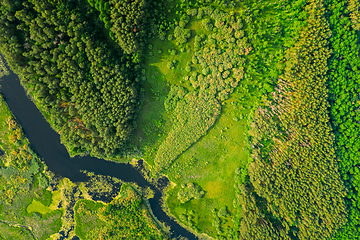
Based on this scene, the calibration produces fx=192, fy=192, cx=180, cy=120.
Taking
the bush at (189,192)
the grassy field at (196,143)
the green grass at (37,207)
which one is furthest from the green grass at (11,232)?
the bush at (189,192)

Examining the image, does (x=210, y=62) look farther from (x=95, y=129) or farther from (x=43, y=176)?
(x=43, y=176)

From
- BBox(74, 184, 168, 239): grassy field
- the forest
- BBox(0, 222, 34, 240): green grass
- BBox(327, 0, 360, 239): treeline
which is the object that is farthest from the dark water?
BBox(327, 0, 360, 239): treeline

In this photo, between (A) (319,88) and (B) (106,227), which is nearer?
(A) (319,88)

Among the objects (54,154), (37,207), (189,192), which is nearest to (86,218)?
(37,207)

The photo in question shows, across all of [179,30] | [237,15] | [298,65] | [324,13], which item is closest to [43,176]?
[179,30]

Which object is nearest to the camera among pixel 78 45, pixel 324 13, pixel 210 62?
pixel 78 45

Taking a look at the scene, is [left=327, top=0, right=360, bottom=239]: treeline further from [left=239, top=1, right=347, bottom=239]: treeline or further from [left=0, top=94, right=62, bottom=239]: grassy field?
[left=0, top=94, right=62, bottom=239]: grassy field
